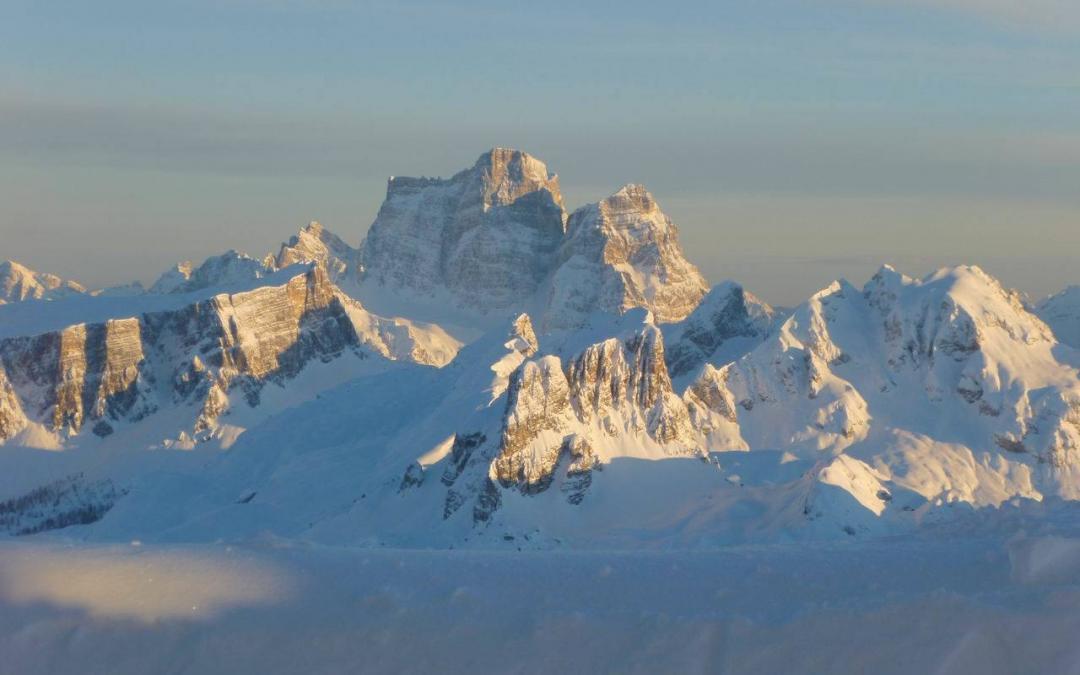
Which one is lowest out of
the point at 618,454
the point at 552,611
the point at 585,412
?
the point at 618,454

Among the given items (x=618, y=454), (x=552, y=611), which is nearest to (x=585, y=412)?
(x=618, y=454)

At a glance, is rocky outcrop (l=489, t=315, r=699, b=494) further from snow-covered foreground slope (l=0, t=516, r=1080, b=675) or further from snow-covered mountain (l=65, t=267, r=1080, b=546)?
snow-covered foreground slope (l=0, t=516, r=1080, b=675)

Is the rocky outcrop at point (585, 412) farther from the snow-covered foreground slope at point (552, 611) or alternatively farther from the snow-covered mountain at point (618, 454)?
the snow-covered foreground slope at point (552, 611)

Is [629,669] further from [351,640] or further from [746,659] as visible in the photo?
[351,640]

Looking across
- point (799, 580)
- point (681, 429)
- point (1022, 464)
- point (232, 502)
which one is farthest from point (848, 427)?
point (799, 580)

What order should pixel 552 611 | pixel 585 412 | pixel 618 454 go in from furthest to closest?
pixel 585 412
pixel 618 454
pixel 552 611

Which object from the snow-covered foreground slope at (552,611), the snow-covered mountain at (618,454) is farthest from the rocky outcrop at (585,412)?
the snow-covered foreground slope at (552,611)

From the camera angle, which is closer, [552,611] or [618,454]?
[552,611]

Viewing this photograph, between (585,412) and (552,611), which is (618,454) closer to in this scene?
(585,412)
